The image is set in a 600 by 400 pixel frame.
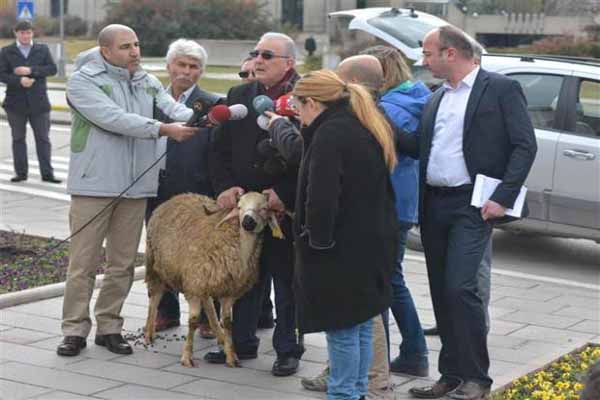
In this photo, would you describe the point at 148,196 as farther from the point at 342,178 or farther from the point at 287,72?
the point at 342,178

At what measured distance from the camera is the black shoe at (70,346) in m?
7.30

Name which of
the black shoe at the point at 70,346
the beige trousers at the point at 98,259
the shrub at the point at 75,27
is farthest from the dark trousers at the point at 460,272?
the shrub at the point at 75,27

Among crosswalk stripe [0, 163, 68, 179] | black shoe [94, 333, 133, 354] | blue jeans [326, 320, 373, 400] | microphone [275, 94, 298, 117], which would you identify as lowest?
crosswalk stripe [0, 163, 68, 179]

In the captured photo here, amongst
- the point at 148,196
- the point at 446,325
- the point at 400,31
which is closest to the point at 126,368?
the point at 148,196

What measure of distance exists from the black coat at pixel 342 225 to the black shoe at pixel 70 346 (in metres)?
2.07

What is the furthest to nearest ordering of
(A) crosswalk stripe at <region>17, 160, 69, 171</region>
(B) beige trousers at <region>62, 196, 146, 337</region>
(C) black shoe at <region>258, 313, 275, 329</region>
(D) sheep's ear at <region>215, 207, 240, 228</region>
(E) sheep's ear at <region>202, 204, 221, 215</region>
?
(A) crosswalk stripe at <region>17, 160, 69, 171</region> < (C) black shoe at <region>258, 313, 275, 329</region> < (B) beige trousers at <region>62, 196, 146, 337</region> < (E) sheep's ear at <region>202, 204, 221, 215</region> < (D) sheep's ear at <region>215, 207, 240, 228</region>

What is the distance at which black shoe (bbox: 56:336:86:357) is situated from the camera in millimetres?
7305

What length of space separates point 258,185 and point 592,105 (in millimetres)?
5045

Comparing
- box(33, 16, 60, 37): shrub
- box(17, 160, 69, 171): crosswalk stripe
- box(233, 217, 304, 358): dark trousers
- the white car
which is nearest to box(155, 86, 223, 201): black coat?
box(233, 217, 304, 358): dark trousers

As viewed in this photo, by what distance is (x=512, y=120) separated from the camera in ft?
21.6

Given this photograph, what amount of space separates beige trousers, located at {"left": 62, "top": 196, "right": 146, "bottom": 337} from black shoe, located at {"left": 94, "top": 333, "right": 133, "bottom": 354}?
0.03 metres

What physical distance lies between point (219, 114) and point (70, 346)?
174cm

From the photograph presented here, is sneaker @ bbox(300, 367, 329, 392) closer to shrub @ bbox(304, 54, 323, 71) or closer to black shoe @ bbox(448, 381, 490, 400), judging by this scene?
black shoe @ bbox(448, 381, 490, 400)

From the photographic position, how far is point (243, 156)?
7.21 metres
